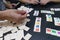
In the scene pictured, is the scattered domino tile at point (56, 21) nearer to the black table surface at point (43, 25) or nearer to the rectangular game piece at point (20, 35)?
the black table surface at point (43, 25)

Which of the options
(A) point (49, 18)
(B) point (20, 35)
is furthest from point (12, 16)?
(A) point (49, 18)

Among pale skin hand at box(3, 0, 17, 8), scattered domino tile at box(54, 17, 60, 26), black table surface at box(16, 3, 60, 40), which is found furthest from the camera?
pale skin hand at box(3, 0, 17, 8)

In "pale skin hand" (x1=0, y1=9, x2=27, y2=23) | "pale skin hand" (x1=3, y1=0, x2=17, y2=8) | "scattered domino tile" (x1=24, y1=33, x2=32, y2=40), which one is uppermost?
"pale skin hand" (x1=3, y1=0, x2=17, y2=8)

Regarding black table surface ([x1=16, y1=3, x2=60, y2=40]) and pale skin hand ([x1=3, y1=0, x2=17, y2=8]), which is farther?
pale skin hand ([x1=3, y1=0, x2=17, y2=8])

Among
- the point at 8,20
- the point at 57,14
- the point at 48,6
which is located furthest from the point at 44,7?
the point at 8,20

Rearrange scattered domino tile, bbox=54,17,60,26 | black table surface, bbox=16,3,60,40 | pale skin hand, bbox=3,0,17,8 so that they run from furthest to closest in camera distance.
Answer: pale skin hand, bbox=3,0,17,8 → scattered domino tile, bbox=54,17,60,26 → black table surface, bbox=16,3,60,40

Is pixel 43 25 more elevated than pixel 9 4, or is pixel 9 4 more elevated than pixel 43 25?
pixel 9 4

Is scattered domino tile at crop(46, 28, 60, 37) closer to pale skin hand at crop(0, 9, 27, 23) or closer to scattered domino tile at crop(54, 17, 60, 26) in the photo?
scattered domino tile at crop(54, 17, 60, 26)

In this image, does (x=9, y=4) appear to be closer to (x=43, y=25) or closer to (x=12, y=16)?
(x=12, y=16)

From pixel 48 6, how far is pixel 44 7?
4 centimetres

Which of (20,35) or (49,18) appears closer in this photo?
(20,35)

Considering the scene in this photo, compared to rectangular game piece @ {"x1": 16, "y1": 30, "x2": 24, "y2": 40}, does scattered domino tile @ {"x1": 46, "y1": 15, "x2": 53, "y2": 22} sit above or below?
above

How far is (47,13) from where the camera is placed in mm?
1045

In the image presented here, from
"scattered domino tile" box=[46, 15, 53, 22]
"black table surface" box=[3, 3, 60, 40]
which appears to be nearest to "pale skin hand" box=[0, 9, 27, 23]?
"black table surface" box=[3, 3, 60, 40]
